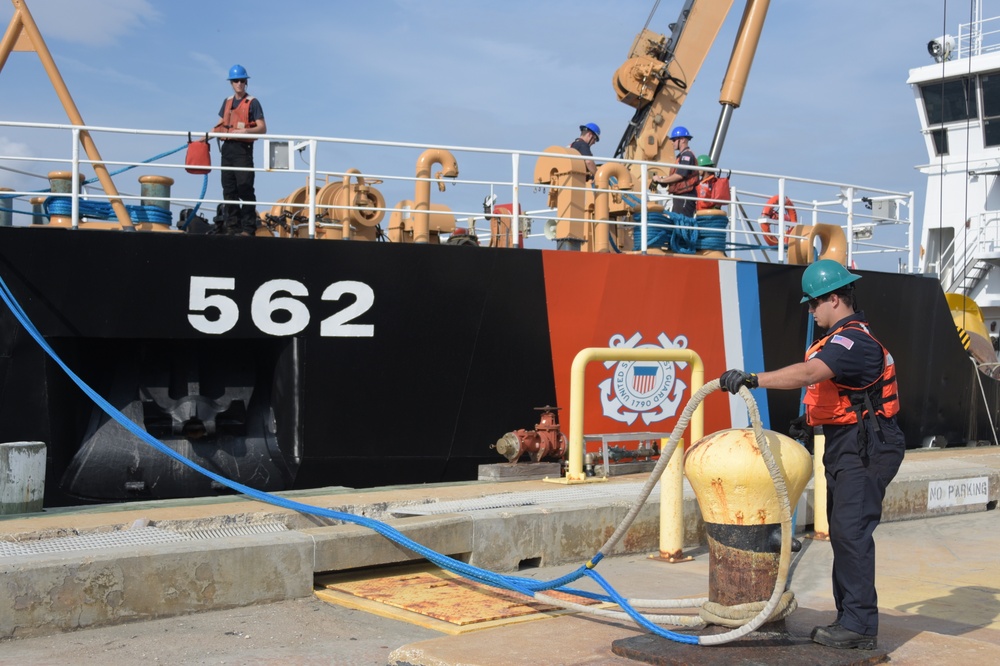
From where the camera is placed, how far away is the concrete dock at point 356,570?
420 centimetres

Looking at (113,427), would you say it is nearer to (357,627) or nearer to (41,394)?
(41,394)

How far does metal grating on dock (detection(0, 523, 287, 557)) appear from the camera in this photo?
488 cm

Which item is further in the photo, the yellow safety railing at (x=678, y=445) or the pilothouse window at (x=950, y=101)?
the pilothouse window at (x=950, y=101)

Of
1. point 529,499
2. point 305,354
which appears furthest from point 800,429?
point 305,354

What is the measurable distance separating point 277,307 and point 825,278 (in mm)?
4591

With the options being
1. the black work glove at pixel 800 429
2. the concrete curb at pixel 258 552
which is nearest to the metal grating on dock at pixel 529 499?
the concrete curb at pixel 258 552

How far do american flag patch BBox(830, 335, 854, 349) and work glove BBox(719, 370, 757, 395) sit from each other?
1.42 feet

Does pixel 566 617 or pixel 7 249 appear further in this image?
pixel 7 249

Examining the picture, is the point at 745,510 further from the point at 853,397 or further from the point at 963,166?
the point at 963,166

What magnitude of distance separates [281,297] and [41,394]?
1791mm

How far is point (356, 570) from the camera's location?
5.57 meters

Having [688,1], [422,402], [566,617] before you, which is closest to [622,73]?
[688,1]

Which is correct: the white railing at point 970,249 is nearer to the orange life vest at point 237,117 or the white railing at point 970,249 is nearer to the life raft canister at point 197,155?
the orange life vest at point 237,117

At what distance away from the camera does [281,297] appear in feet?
25.4
